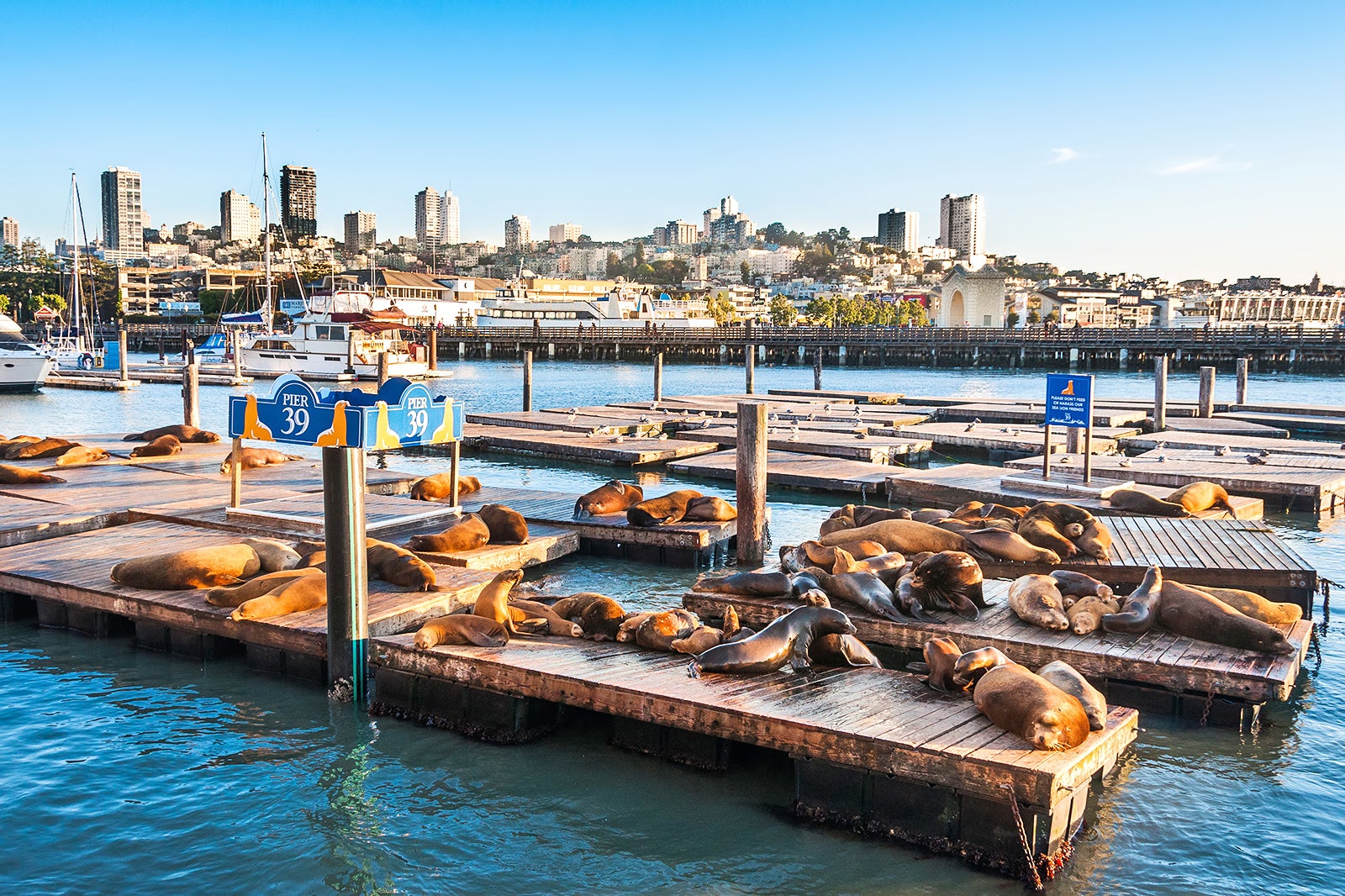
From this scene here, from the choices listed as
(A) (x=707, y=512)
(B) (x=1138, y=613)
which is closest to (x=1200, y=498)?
(A) (x=707, y=512)

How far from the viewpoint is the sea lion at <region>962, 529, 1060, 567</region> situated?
32.3 ft

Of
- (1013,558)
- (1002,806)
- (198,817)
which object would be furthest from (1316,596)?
(198,817)

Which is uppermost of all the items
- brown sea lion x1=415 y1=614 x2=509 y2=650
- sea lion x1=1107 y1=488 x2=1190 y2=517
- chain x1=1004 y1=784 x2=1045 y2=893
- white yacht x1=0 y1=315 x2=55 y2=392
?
white yacht x1=0 y1=315 x2=55 y2=392

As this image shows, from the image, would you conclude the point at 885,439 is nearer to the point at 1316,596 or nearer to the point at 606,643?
the point at 1316,596

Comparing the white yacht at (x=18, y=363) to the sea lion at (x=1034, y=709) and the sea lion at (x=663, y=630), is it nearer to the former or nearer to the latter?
the sea lion at (x=663, y=630)

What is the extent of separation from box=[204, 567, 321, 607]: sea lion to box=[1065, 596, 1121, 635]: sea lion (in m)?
5.92

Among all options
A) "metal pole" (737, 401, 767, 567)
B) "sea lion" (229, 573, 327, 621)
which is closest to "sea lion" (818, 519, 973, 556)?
"metal pole" (737, 401, 767, 567)

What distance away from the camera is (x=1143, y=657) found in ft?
24.2

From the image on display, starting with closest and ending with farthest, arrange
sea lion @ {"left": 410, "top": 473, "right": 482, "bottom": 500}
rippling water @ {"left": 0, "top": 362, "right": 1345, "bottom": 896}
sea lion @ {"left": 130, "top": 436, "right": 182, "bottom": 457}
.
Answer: rippling water @ {"left": 0, "top": 362, "right": 1345, "bottom": 896}, sea lion @ {"left": 410, "top": 473, "right": 482, "bottom": 500}, sea lion @ {"left": 130, "top": 436, "right": 182, "bottom": 457}

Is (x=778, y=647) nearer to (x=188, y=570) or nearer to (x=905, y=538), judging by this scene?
(x=905, y=538)

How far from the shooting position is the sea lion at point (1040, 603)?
26.1ft

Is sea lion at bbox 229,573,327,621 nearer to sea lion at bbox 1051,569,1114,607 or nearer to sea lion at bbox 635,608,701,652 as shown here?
sea lion at bbox 635,608,701,652

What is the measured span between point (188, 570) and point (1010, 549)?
722 cm

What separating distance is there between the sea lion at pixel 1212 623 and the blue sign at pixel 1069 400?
5.47 meters
